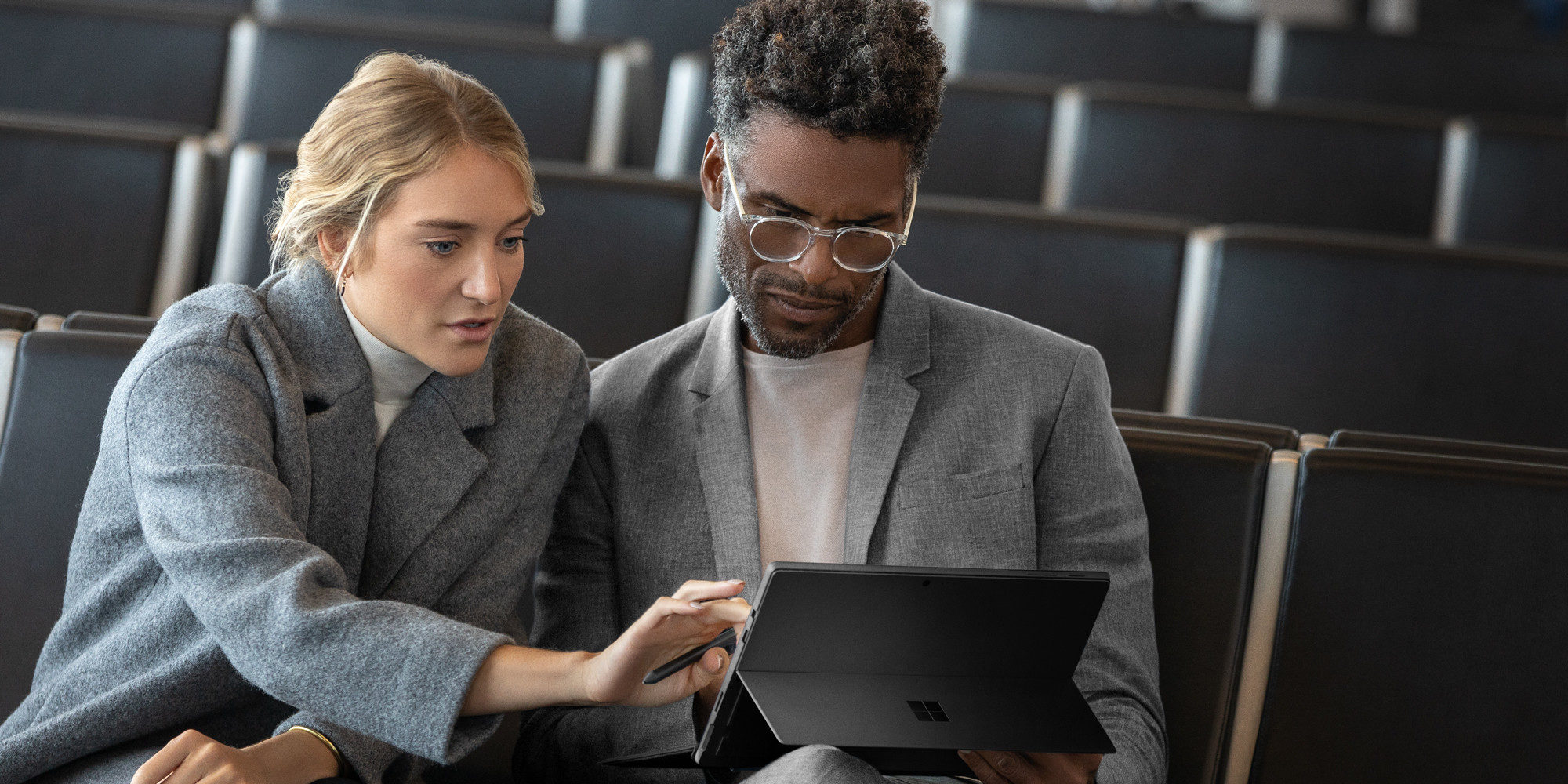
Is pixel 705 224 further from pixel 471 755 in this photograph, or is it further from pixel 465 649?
pixel 465 649

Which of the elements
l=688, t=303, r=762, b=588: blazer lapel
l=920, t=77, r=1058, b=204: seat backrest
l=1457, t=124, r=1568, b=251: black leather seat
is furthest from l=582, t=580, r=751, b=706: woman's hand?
l=1457, t=124, r=1568, b=251: black leather seat

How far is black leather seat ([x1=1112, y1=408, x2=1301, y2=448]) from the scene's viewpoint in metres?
1.60

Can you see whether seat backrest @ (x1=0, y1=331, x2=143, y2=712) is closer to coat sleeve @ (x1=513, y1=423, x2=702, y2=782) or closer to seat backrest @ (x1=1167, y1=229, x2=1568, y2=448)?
coat sleeve @ (x1=513, y1=423, x2=702, y2=782)

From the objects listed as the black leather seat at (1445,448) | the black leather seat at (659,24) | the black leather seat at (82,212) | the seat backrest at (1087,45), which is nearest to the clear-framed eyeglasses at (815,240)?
the black leather seat at (1445,448)

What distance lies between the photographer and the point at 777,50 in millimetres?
1354

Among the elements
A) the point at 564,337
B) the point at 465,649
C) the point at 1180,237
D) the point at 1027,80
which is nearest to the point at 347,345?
the point at 564,337

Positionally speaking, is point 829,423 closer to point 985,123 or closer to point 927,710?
point 927,710

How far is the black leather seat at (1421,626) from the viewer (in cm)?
145

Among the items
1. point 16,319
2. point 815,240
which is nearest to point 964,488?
point 815,240

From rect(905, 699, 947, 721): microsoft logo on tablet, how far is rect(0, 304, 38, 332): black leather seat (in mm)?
1200

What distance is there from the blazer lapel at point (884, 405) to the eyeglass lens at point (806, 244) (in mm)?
125

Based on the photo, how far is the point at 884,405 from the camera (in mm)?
1425

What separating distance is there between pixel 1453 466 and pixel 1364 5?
5453mm

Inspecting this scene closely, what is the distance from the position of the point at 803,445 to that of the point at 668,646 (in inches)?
14.9
